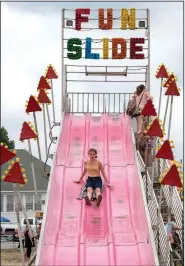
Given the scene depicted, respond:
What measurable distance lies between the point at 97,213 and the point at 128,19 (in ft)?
29.3

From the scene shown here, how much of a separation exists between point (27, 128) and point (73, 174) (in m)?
1.86

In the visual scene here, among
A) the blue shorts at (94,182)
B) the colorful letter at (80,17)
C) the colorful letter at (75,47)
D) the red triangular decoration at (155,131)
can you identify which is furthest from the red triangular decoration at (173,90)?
the colorful letter at (80,17)

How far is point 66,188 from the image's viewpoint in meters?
16.8

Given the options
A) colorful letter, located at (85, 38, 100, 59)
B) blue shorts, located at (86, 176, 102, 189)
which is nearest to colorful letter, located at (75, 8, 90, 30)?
colorful letter, located at (85, 38, 100, 59)

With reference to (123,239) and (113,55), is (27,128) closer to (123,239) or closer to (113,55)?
(123,239)

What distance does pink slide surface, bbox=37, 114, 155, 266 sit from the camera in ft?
44.7

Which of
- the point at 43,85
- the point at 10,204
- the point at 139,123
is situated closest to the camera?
the point at 43,85

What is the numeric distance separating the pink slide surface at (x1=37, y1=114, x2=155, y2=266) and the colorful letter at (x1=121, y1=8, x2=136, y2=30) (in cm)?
363

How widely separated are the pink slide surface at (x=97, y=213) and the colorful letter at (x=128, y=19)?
363 centimetres

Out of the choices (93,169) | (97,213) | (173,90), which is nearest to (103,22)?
(173,90)

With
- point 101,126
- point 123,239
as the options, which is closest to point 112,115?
point 101,126

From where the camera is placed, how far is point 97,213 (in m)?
15.6

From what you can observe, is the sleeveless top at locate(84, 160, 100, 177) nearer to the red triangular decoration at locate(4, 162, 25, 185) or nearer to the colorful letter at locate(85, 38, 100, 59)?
the red triangular decoration at locate(4, 162, 25, 185)

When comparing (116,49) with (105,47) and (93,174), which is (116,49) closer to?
(105,47)
